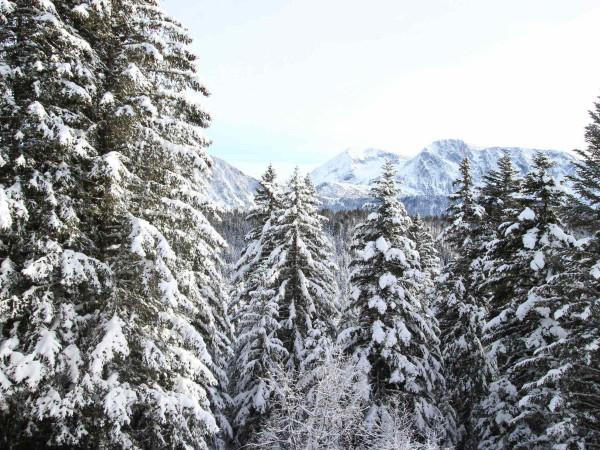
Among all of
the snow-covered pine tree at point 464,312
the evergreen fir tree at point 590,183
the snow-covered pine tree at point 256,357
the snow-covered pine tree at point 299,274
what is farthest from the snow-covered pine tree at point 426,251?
the evergreen fir tree at point 590,183

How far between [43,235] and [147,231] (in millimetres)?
2233

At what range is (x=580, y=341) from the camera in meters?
13.6

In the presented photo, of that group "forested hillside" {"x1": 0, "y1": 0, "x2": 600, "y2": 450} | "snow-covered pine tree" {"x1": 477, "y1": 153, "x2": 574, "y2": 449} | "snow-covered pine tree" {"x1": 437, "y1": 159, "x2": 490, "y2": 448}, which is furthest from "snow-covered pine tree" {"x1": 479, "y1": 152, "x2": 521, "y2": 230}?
"snow-covered pine tree" {"x1": 477, "y1": 153, "x2": 574, "y2": 449}

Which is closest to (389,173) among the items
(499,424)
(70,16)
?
(499,424)

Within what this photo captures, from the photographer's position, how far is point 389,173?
846 inches

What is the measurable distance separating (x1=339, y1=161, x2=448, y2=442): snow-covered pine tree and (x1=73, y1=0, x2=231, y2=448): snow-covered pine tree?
8420 millimetres

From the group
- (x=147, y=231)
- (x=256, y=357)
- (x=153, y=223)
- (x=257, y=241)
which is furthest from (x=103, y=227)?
(x=257, y=241)

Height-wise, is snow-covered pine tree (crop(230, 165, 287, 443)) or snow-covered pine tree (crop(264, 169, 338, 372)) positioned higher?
snow-covered pine tree (crop(264, 169, 338, 372))

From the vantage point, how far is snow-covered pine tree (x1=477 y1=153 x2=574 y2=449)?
1645 cm

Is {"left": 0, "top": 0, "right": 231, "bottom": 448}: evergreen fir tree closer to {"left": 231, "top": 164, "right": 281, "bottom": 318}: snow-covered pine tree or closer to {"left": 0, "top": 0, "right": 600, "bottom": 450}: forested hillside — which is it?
{"left": 0, "top": 0, "right": 600, "bottom": 450}: forested hillside

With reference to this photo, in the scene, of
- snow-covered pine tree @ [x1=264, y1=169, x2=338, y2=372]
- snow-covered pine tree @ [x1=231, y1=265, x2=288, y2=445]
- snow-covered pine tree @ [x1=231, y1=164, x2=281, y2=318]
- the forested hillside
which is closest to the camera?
the forested hillside

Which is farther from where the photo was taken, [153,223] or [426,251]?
[426,251]

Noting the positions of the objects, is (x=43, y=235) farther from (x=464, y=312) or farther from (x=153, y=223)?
(x=464, y=312)

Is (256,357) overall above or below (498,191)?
below
